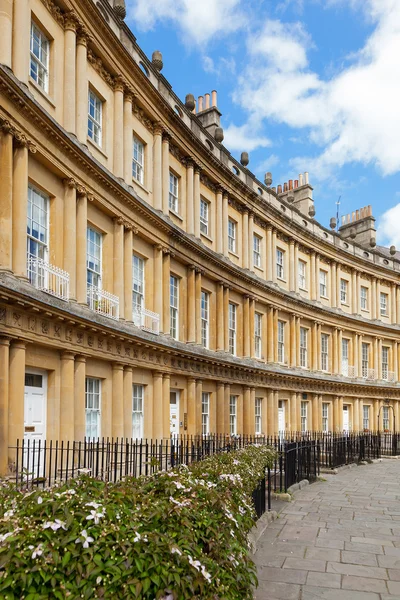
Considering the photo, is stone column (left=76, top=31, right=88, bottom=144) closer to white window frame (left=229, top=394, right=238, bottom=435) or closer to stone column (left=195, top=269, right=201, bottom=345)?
stone column (left=195, top=269, right=201, bottom=345)

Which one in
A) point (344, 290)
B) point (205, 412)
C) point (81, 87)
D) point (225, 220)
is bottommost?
point (205, 412)

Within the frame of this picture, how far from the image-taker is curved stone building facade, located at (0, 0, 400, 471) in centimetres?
1204

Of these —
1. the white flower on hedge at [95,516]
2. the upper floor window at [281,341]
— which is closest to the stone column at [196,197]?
the upper floor window at [281,341]

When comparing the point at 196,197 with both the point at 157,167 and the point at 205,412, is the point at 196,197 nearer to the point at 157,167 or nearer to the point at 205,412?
the point at 157,167

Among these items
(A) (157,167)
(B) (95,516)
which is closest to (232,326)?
(A) (157,167)

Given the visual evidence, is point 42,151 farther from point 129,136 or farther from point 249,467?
point 249,467

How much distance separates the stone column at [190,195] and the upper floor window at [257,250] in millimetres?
6688

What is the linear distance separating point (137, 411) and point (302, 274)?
56.1 ft

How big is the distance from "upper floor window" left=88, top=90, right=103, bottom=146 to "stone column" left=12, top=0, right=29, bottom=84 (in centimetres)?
365

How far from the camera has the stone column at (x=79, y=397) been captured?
44.9ft

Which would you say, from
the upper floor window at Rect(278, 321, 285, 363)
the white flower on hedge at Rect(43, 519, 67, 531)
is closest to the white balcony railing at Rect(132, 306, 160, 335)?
the upper floor window at Rect(278, 321, 285, 363)

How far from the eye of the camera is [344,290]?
36.3 m

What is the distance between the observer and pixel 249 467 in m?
8.91

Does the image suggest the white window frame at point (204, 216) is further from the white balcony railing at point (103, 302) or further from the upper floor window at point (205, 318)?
the white balcony railing at point (103, 302)
